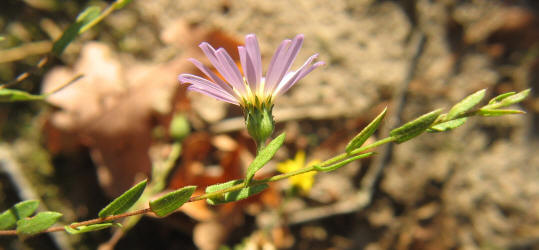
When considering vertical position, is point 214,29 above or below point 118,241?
above

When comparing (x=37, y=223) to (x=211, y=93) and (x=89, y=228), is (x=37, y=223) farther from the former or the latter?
(x=211, y=93)

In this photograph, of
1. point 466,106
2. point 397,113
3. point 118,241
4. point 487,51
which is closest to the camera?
point 466,106

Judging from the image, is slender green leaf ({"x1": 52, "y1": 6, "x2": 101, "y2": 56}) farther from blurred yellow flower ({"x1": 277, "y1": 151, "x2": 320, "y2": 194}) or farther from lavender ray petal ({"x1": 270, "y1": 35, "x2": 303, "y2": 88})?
blurred yellow flower ({"x1": 277, "y1": 151, "x2": 320, "y2": 194})

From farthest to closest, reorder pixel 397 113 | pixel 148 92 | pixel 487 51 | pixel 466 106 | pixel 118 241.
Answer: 1. pixel 487 51
2. pixel 397 113
3. pixel 148 92
4. pixel 118 241
5. pixel 466 106

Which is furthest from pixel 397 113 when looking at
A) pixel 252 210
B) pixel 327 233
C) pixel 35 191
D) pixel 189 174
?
pixel 35 191

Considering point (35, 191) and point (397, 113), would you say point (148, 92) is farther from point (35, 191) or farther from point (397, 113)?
point (397, 113)

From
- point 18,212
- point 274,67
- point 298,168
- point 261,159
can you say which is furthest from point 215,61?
point 298,168

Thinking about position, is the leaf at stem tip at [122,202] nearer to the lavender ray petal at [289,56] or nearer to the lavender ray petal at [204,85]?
the lavender ray petal at [204,85]
